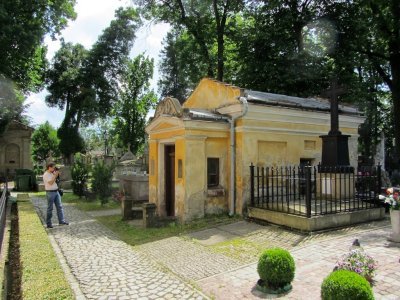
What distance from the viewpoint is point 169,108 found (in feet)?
34.2

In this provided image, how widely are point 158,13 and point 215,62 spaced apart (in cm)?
553

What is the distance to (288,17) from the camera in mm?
19281

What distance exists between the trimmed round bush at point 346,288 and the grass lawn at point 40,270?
3.63 meters

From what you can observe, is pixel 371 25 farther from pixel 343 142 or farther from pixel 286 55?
pixel 343 142

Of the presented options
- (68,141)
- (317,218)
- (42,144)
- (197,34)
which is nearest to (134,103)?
(68,141)

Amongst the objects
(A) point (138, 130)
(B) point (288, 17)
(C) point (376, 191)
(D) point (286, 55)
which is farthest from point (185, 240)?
(A) point (138, 130)

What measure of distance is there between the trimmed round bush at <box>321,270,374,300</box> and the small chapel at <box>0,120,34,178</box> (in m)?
32.9

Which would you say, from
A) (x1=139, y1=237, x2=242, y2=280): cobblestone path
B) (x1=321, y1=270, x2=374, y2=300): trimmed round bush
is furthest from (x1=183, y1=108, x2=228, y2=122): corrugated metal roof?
(x1=321, y1=270, x2=374, y2=300): trimmed round bush

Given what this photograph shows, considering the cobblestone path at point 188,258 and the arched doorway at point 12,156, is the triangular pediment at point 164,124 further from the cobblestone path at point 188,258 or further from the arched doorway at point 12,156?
the arched doorway at point 12,156

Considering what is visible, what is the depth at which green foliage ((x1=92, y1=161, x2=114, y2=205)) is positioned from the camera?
606 inches

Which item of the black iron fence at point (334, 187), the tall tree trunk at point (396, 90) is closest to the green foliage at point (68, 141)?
the black iron fence at point (334, 187)

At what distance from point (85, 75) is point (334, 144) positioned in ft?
92.5

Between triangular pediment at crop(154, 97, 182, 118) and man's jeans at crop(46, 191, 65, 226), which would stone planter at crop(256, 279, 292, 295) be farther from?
man's jeans at crop(46, 191, 65, 226)

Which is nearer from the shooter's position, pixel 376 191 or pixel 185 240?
pixel 185 240
